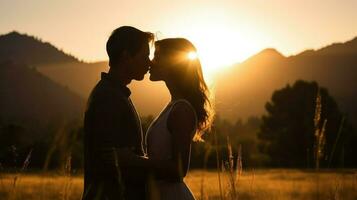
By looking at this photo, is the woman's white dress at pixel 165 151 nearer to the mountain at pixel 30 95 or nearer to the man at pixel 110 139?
the man at pixel 110 139

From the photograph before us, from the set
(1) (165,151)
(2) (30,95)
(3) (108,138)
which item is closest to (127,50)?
(3) (108,138)

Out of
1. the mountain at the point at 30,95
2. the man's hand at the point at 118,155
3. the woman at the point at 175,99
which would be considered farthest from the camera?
the mountain at the point at 30,95

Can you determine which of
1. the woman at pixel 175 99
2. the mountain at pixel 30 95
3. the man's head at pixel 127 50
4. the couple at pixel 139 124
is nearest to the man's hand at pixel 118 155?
the couple at pixel 139 124

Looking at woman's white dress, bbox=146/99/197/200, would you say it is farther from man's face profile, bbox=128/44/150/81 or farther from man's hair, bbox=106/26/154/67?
man's hair, bbox=106/26/154/67

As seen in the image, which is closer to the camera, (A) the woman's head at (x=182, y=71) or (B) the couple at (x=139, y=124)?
(B) the couple at (x=139, y=124)

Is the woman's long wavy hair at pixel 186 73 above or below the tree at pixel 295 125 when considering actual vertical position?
below

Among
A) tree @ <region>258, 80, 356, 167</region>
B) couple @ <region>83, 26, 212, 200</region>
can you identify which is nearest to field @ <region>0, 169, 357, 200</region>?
couple @ <region>83, 26, 212, 200</region>

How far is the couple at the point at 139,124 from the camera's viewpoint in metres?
3.31

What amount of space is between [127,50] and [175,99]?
67 centimetres

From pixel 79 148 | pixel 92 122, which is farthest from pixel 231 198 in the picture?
pixel 79 148

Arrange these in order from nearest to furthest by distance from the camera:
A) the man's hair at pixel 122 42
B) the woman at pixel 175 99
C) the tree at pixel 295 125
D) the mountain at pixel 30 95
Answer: the man's hair at pixel 122 42 < the woman at pixel 175 99 < the tree at pixel 295 125 < the mountain at pixel 30 95

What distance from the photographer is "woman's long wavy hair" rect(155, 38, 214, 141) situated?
410 cm

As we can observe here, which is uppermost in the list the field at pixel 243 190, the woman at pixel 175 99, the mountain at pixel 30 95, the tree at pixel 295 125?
the mountain at pixel 30 95

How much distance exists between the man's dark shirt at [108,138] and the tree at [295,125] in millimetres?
47087
